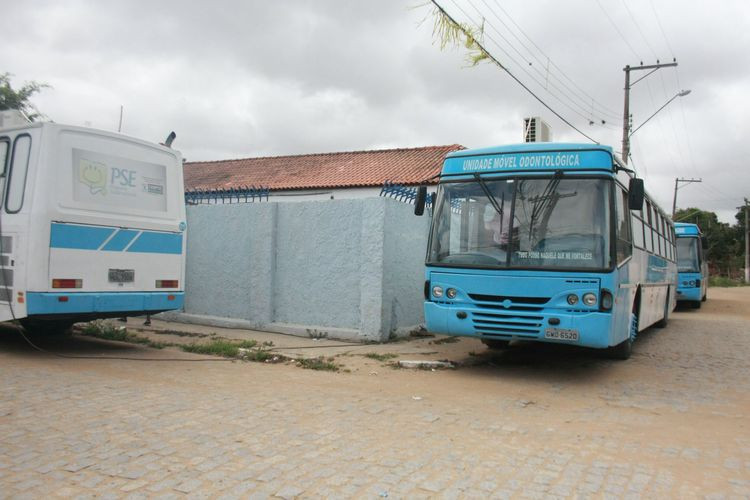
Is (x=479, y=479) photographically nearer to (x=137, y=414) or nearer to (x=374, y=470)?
(x=374, y=470)

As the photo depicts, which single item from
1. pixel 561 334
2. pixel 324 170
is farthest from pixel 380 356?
pixel 324 170

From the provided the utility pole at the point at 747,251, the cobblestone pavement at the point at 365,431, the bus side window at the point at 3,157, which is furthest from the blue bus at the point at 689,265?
the utility pole at the point at 747,251

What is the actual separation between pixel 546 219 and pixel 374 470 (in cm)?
419

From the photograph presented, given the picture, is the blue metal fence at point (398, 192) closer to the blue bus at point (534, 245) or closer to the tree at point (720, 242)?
the blue bus at point (534, 245)

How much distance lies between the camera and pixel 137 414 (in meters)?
5.32

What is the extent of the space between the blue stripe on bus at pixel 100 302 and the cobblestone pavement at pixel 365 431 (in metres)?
0.70

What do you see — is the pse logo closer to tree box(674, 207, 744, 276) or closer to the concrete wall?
the concrete wall

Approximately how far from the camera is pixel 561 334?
22.6 ft

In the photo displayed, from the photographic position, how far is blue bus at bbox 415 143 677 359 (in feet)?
22.8

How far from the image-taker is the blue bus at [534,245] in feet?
22.8

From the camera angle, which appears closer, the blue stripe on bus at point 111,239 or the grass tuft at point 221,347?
the blue stripe on bus at point 111,239

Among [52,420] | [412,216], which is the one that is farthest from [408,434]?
[412,216]

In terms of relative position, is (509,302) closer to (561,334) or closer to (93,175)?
(561,334)

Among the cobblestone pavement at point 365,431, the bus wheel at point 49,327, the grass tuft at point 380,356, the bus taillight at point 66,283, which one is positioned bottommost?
the cobblestone pavement at point 365,431
